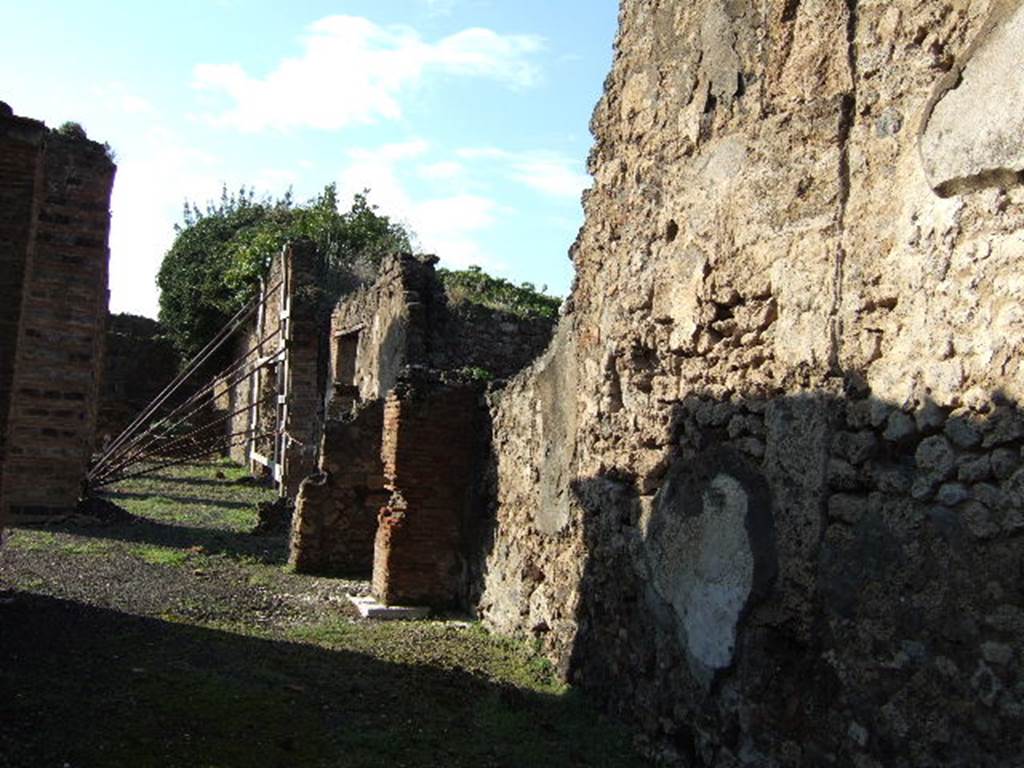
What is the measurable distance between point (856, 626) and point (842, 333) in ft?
3.13

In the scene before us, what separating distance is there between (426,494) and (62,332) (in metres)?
5.25

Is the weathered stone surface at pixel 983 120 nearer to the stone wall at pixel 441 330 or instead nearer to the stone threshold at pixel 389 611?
the stone threshold at pixel 389 611

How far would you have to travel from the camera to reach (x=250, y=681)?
503 cm

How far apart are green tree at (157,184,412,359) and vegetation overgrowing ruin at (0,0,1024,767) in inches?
475

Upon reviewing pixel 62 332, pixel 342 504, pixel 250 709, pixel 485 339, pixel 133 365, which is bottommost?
pixel 250 709

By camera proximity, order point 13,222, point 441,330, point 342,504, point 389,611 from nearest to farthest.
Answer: point 13,222
point 389,611
point 342,504
point 441,330

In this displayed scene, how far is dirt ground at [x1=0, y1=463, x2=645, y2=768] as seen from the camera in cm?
409

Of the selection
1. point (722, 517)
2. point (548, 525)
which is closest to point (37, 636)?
point (548, 525)

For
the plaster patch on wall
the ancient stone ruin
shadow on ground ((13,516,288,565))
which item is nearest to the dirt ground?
the ancient stone ruin

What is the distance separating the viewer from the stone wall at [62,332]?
10258 mm

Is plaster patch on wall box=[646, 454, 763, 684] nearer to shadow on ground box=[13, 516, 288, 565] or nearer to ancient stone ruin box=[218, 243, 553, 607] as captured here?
ancient stone ruin box=[218, 243, 553, 607]

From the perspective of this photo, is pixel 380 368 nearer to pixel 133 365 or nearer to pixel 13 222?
pixel 13 222

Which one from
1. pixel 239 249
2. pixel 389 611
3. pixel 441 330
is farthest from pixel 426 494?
pixel 239 249

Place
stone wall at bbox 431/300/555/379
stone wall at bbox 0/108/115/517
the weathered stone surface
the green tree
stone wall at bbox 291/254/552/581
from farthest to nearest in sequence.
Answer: the green tree < stone wall at bbox 431/300/555/379 < stone wall at bbox 0/108/115/517 < stone wall at bbox 291/254/552/581 < the weathered stone surface
